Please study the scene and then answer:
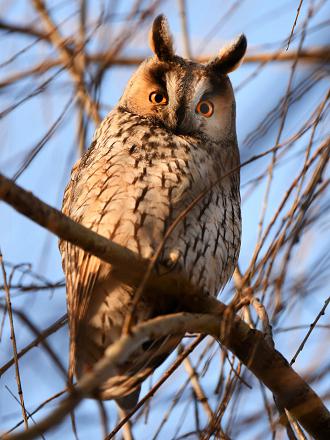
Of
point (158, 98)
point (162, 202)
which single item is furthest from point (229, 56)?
point (162, 202)

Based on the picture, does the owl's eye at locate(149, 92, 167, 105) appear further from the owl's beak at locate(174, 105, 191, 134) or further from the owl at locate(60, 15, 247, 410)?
the owl's beak at locate(174, 105, 191, 134)

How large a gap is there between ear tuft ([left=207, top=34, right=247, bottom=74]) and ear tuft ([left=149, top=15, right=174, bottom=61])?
19 cm

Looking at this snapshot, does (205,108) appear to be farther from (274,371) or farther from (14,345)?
(14,345)

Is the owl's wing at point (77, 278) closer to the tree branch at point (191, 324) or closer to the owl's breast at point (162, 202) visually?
the owl's breast at point (162, 202)

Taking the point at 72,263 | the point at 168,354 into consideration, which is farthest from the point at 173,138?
the point at 168,354

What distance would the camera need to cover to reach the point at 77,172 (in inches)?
101

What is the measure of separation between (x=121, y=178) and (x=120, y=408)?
0.80 meters

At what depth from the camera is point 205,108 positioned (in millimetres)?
2785

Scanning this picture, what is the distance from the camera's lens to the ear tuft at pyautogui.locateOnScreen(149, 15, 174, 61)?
283cm

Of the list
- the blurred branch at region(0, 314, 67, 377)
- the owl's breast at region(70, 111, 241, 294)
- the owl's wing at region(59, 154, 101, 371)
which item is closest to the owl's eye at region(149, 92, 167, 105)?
the owl's breast at region(70, 111, 241, 294)

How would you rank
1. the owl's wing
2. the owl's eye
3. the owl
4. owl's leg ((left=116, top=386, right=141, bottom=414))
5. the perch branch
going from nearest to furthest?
1. the perch branch
2. the owl's wing
3. the owl
4. owl's leg ((left=116, top=386, right=141, bottom=414))
5. the owl's eye

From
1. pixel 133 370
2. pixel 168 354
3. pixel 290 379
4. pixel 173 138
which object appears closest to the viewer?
pixel 290 379

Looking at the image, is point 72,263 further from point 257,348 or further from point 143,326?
point 143,326

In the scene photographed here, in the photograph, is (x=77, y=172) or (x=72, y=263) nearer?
(x=72, y=263)
